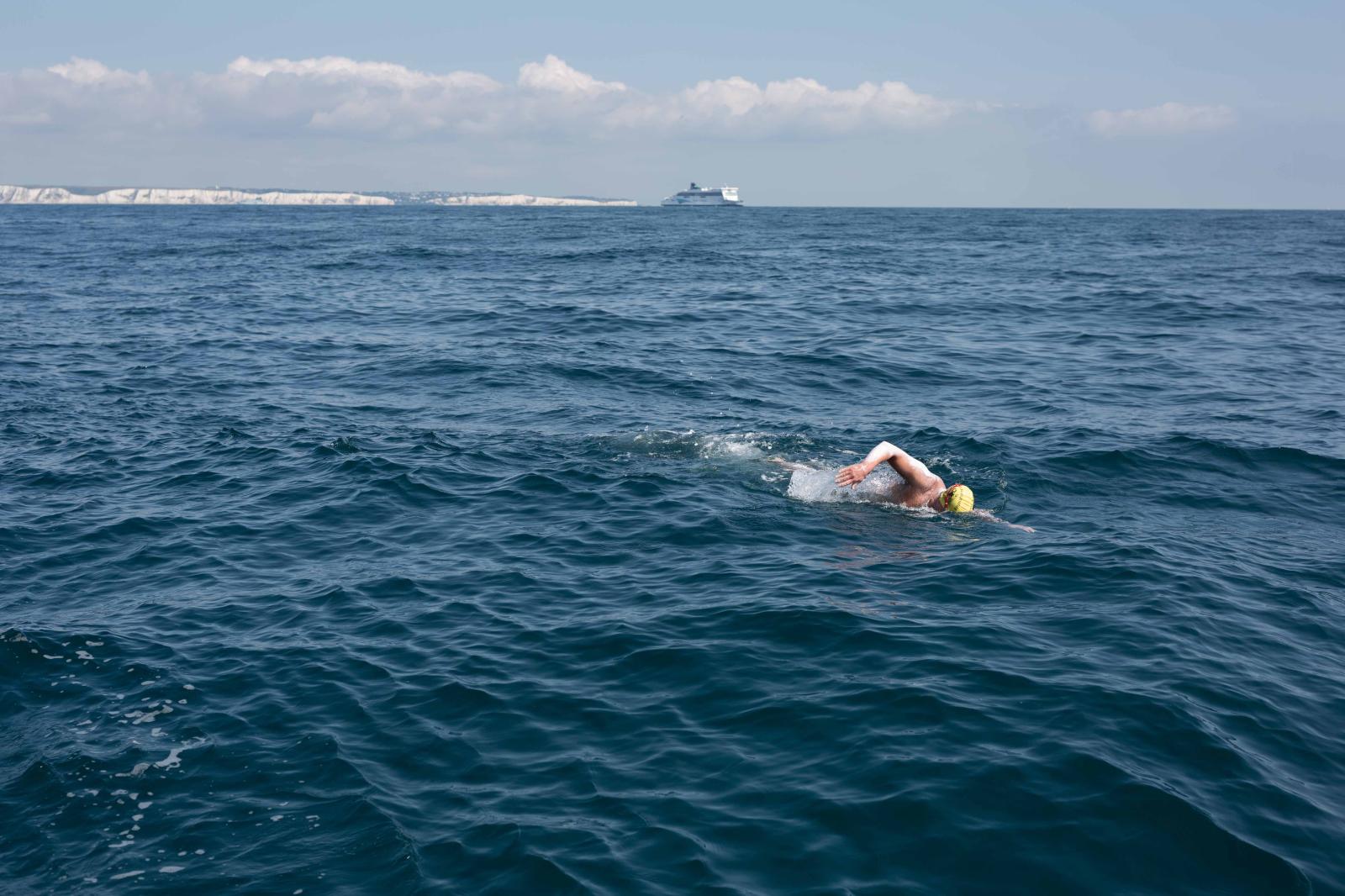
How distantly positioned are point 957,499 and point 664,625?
585cm

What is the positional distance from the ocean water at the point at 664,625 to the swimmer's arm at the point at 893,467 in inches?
27.3

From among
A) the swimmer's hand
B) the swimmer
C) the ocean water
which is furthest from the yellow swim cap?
the swimmer's hand

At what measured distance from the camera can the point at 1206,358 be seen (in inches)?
1120

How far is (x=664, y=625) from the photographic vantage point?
38.3 ft

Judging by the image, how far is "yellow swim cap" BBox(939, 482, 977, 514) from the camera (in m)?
15.1

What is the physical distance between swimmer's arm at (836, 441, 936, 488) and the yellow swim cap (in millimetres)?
274

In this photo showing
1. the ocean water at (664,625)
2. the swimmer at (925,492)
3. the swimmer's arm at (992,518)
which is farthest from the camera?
the swimmer's arm at (992,518)

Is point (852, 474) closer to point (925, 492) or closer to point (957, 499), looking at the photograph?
point (925, 492)

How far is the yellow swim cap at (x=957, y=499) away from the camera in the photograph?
1505 cm

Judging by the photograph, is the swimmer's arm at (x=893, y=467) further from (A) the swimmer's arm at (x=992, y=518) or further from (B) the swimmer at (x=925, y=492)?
(A) the swimmer's arm at (x=992, y=518)

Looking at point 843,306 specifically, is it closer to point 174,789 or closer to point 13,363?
point 13,363

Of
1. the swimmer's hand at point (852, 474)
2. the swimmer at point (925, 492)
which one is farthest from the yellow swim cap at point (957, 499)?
the swimmer's hand at point (852, 474)

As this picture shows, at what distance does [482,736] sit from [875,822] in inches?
149

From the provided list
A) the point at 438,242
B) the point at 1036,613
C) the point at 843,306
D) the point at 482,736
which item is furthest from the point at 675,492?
the point at 438,242
